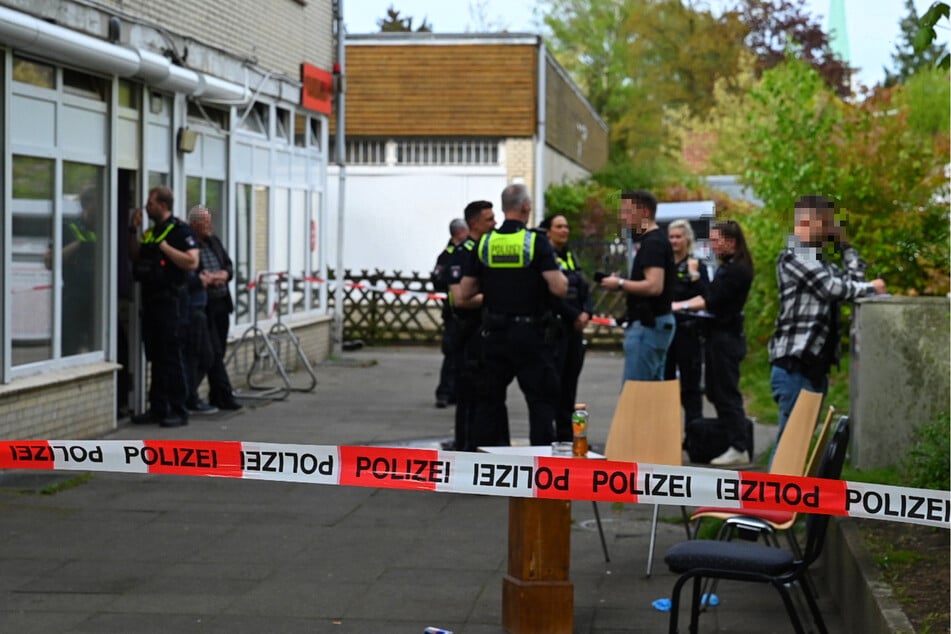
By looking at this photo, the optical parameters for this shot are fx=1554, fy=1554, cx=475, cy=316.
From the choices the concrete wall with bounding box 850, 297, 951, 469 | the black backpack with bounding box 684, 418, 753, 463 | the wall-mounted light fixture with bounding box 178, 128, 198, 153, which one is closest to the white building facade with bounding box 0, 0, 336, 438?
the wall-mounted light fixture with bounding box 178, 128, 198, 153

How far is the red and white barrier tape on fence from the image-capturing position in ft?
17.3

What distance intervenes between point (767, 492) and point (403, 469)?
4.19 feet

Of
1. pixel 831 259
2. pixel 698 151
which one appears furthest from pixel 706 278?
pixel 698 151

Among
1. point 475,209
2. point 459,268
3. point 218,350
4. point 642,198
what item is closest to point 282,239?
point 218,350

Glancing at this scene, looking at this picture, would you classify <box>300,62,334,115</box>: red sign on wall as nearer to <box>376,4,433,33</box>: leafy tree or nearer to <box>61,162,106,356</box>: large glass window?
<box>61,162,106,356</box>: large glass window

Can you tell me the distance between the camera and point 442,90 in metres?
29.3

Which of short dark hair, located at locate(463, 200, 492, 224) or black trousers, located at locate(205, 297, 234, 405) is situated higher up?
short dark hair, located at locate(463, 200, 492, 224)

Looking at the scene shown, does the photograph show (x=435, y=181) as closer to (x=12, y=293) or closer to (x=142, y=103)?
(x=142, y=103)

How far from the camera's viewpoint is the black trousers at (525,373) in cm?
962

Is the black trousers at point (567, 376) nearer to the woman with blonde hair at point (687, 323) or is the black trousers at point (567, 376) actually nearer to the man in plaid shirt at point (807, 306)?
the woman with blonde hair at point (687, 323)

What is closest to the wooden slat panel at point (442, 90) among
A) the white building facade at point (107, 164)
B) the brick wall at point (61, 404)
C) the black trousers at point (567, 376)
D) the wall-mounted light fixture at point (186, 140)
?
the white building facade at point (107, 164)

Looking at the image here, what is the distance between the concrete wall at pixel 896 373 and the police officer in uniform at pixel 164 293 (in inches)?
222

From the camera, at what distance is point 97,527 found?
28.6 feet

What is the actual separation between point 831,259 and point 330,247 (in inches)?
859
